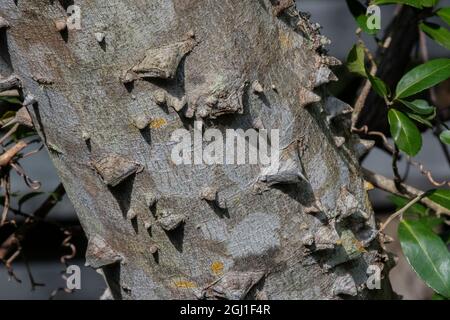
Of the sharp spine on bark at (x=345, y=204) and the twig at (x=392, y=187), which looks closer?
the sharp spine on bark at (x=345, y=204)

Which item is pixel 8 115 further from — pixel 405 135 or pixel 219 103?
pixel 405 135

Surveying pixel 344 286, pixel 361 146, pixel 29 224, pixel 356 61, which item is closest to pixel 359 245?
pixel 344 286

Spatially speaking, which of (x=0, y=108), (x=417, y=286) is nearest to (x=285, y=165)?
(x=0, y=108)

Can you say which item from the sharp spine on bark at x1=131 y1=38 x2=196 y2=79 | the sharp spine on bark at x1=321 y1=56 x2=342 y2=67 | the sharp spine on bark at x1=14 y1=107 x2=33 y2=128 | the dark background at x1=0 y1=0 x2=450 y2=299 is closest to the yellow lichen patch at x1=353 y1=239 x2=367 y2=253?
the sharp spine on bark at x1=321 y1=56 x2=342 y2=67

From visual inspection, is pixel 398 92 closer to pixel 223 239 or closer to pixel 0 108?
pixel 223 239

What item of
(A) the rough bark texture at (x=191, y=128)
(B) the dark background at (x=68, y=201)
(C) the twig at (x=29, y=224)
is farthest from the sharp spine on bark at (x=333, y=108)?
(B) the dark background at (x=68, y=201)

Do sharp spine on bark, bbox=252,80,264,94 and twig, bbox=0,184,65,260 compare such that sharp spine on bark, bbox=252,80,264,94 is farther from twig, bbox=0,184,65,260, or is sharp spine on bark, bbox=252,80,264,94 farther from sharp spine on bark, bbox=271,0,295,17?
twig, bbox=0,184,65,260

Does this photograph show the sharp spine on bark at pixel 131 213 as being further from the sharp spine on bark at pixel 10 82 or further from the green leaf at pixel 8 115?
the green leaf at pixel 8 115
